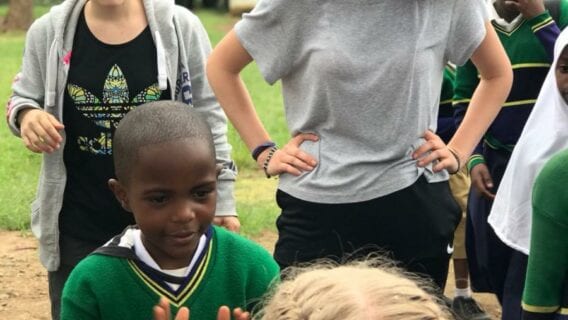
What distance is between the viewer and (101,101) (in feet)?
10.8

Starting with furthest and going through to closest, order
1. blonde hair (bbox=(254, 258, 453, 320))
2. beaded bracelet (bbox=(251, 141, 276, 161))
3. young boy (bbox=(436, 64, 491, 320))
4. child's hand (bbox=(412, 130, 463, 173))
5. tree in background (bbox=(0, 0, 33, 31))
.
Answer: tree in background (bbox=(0, 0, 33, 31))
young boy (bbox=(436, 64, 491, 320))
beaded bracelet (bbox=(251, 141, 276, 161))
child's hand (bbox=(412, 130, 463, 173))
blonde hair (bbox=(254, 258, 453, 320))

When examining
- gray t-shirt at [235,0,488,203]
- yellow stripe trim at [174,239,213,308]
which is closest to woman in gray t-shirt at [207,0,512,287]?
gray t-shirt at [235,0,488,203]

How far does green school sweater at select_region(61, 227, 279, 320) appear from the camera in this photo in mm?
2301

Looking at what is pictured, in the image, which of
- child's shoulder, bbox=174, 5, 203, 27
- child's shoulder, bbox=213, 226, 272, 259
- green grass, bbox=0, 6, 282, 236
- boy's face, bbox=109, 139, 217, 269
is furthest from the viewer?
green grass, bbox=0, 6, 282, 236

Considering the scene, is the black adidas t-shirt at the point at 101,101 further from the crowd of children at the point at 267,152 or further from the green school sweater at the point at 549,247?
the green school sweater at the point at 549,247

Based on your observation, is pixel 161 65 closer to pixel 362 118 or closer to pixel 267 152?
pixel 267 152

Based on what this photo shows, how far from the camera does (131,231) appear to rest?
2.44 m

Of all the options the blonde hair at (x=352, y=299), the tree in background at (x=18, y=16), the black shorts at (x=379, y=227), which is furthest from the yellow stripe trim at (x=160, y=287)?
the tree in background at (x=18, y=16)

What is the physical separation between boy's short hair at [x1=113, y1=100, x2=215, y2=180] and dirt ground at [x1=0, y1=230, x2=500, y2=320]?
348 centimetres

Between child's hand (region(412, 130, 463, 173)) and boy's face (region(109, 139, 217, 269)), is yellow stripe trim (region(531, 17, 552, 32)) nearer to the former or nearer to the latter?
child's hand (region(412, 130, 463, 173))

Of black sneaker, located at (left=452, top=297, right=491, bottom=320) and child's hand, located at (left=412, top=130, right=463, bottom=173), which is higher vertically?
child's hand, located at (left=412, top=130, right=463, bottom=173)

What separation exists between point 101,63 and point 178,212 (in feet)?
3.83

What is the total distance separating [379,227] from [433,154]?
0.26 metres

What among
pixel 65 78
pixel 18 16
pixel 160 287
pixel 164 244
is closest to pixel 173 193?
pixel 164 244
